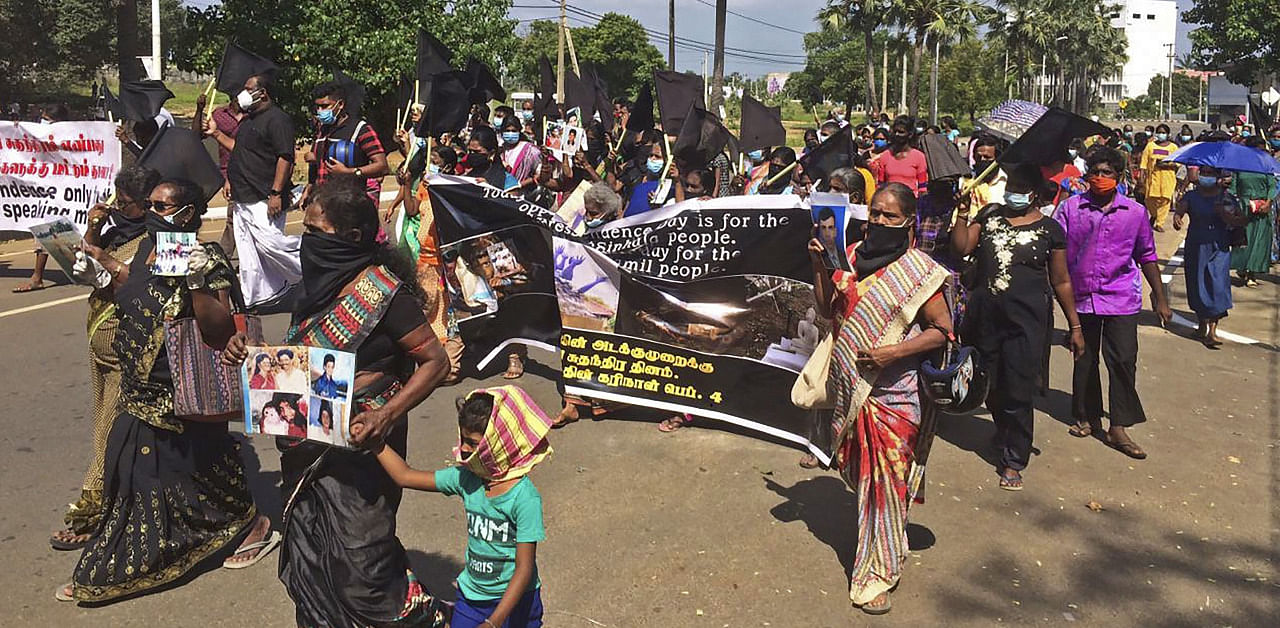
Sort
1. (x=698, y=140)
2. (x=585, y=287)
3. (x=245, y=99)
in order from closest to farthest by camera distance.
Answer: (x=585, y=287)
(x=245, y=99)
(x=698, y=140)

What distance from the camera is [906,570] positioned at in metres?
4.91

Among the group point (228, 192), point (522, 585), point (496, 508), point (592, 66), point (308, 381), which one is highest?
point (592, 66)

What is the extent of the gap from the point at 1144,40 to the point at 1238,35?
12237 centimetres

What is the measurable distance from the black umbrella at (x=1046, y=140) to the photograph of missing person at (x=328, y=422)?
12.8ft

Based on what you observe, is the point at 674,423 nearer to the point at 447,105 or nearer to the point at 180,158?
the point at 180,158

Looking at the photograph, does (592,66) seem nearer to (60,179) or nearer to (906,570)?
(60,179)

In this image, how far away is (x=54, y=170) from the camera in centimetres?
1023

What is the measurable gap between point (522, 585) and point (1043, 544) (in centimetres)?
300

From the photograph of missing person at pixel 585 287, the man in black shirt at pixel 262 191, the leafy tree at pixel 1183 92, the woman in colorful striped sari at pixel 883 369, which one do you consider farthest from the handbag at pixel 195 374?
the leafy tree at pixel 1183 92

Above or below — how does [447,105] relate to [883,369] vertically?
above

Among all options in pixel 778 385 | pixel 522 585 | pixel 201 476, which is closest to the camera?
pixel 522 585

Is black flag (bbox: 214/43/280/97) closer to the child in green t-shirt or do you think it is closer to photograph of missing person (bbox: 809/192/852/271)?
photograph of missing person (bbox: 809/192/852/271)

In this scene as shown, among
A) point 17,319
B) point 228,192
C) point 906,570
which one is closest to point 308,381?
point 906,570

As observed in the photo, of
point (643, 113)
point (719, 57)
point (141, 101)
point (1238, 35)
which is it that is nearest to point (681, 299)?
point (643, 113)
